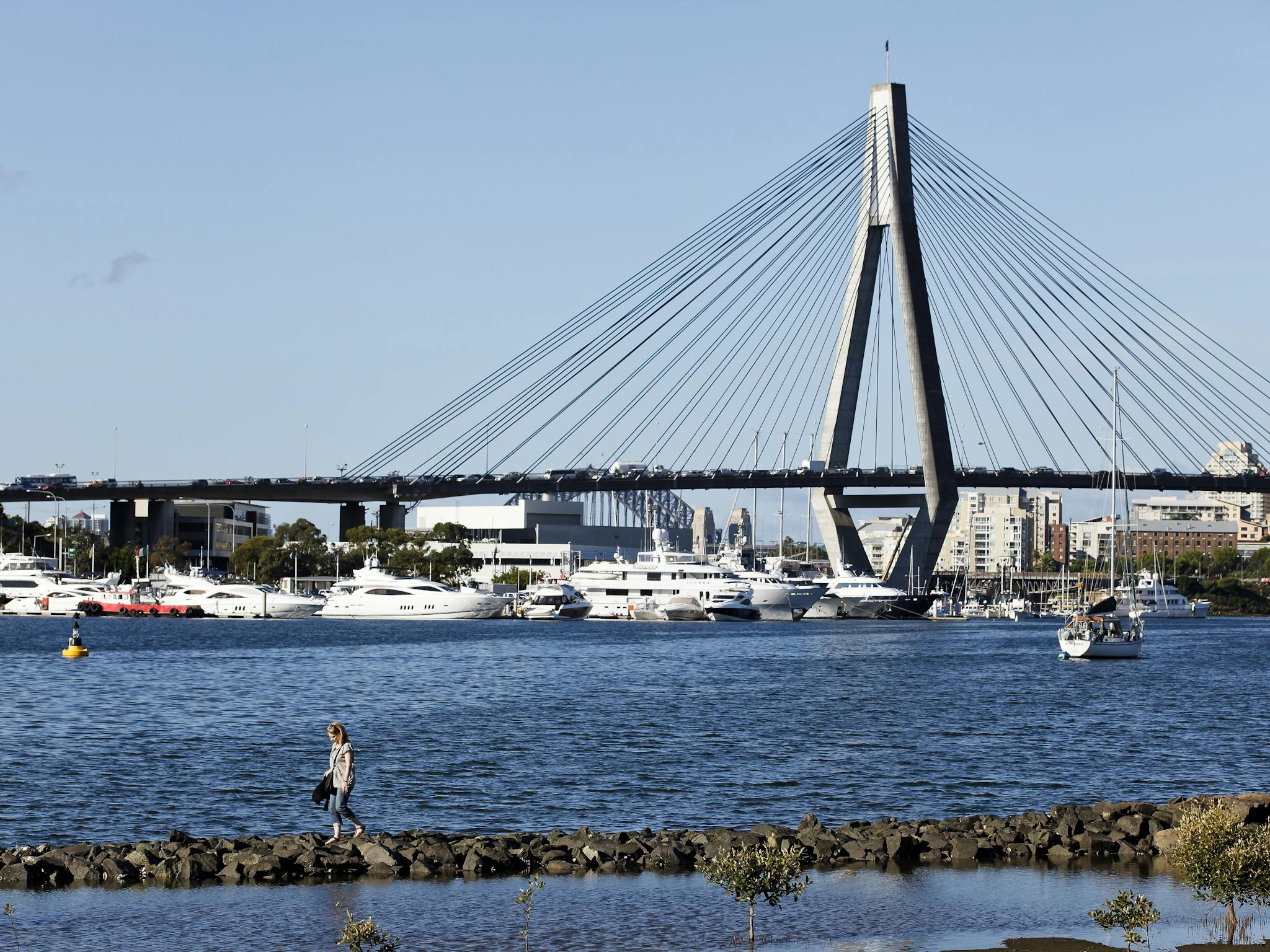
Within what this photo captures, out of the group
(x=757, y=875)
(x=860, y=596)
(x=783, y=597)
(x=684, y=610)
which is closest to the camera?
(x=757, y=875)

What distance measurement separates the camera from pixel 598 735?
3531 cm

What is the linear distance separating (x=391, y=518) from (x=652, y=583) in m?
46.2

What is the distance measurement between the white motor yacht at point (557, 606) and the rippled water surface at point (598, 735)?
4426 centimetres

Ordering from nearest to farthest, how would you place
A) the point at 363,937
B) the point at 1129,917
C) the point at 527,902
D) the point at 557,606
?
1. the point at 363,937
2. the point at 1129,917
3. the point at 527,902
4. the point at 557,606

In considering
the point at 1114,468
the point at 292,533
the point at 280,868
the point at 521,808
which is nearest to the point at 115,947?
the point at 280,868

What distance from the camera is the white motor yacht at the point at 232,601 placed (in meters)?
116

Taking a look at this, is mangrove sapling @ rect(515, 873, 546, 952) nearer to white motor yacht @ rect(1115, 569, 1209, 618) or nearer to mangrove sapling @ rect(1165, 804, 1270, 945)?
mangrove sapling @ rect(1165, 804, 1270, 945)

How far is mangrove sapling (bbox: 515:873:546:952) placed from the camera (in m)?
14.7

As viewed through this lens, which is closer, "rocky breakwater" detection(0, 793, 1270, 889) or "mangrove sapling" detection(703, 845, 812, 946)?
"mangrove sapling" detection(703, 845, 812, 946)

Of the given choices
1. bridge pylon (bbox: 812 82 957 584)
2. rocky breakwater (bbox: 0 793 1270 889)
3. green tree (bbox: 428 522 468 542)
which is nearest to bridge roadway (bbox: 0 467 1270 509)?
bridge pylon (bbox: 812 82 957 584)

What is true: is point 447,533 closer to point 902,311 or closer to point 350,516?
point 350,516

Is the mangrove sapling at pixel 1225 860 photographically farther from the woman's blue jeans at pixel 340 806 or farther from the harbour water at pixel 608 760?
the woman's blue jeans at pixel 340 806

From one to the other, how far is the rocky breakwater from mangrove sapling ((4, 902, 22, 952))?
121 centimetres

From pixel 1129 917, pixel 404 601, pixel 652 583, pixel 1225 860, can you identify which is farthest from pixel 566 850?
pixel 652 583
